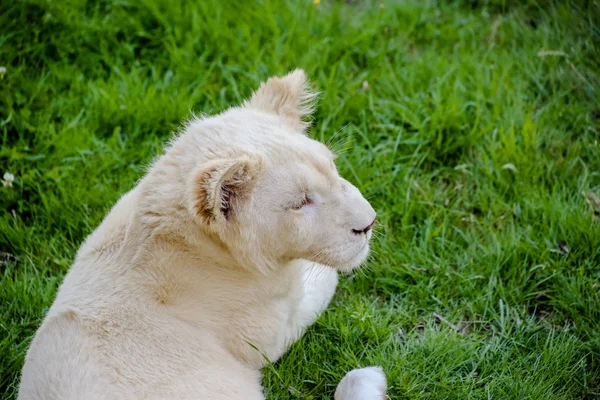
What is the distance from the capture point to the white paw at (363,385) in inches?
137

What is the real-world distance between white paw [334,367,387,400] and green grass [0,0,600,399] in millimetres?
143

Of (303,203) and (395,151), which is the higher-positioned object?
(303,203)

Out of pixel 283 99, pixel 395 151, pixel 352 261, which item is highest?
pixel 283 99

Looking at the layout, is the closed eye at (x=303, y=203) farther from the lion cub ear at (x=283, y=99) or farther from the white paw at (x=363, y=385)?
the white paw at (x=363, y=385)

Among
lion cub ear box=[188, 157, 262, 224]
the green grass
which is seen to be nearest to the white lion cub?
lion cub ear box=[188, 157, 262, 224]

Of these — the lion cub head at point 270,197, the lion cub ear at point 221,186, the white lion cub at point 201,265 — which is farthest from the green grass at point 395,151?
the lion cub ear at point 221,186

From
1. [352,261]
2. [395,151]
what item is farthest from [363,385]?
[395,151]

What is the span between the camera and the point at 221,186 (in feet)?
9.78

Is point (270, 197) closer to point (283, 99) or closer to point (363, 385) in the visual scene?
point (283, 99)

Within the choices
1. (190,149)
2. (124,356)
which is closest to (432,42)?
(190,149)

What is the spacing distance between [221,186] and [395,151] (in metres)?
2.25

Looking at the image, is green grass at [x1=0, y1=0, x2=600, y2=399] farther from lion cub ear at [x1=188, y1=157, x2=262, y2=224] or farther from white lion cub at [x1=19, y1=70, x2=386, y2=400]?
lion cub ear at [x1=188, y1=157, x2=262, y2=224]

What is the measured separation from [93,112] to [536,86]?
3.38 meters

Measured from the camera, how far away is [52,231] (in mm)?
4578
